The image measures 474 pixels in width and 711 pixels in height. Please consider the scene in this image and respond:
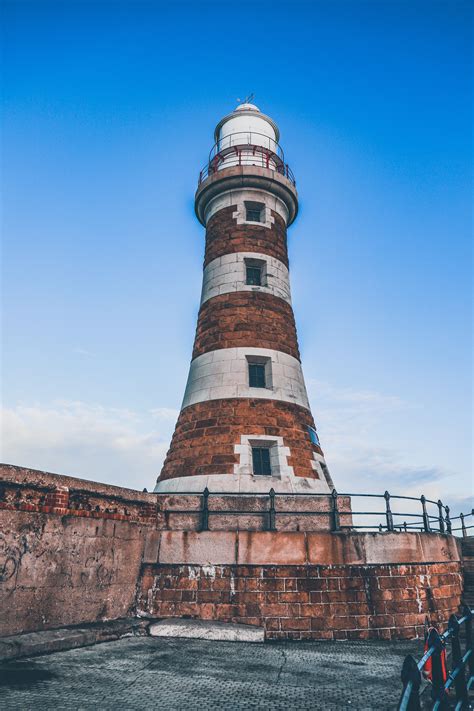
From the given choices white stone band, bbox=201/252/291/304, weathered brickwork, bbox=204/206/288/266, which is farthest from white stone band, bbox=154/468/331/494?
weathered brickwork, bbox=204/206/288/266

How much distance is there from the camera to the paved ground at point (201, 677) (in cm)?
500

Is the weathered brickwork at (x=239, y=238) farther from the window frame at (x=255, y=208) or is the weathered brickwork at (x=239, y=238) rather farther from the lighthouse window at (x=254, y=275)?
the lighthouse window at (x=254, y=275)

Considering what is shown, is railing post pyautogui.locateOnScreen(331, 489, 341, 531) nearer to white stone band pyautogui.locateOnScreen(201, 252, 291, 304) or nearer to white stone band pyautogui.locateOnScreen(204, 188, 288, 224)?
white stone band pyautogui.locateOnScreen(201, 252, 291, 304)

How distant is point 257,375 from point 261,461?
2.61m

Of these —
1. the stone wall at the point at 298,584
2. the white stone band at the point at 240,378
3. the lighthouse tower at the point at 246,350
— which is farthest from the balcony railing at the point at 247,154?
the stone wall at the point at 298,584

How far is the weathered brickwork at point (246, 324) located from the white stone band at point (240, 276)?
225 mm

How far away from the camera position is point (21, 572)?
24.0ft

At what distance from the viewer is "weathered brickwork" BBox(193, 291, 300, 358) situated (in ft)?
45.4

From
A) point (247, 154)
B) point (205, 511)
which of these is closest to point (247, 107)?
point (247, 154)

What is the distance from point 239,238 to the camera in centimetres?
1518

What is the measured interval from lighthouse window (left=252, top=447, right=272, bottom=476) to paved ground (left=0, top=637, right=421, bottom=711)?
4.44 metres

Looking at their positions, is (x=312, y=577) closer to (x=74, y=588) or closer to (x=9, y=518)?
(x=74, y=588)

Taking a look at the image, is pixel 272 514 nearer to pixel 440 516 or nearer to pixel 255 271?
pixel 440 516

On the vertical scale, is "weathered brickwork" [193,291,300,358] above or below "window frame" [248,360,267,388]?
above
